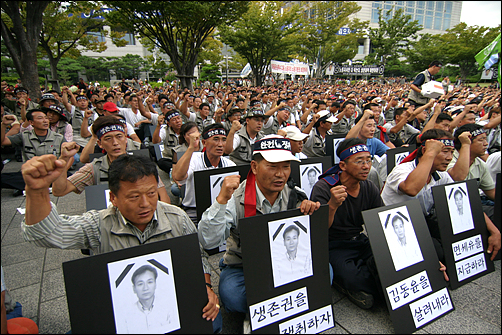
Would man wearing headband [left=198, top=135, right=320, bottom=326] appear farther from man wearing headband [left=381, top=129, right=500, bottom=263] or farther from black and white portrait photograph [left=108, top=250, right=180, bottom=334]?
man wearing headband [left=381, top=129, right=500, bottom=263]

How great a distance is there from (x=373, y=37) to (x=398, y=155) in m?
44.3

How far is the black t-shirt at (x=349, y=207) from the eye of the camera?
272cm

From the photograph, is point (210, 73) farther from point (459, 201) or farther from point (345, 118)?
point (459, 201)

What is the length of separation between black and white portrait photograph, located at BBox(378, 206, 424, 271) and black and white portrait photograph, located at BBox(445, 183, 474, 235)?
0.57 m

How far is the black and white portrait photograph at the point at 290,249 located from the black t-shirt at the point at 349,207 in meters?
0.68

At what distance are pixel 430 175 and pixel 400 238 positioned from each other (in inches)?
49.1

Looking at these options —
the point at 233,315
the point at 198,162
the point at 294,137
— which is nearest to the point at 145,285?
the point at 233,315

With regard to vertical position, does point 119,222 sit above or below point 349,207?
above

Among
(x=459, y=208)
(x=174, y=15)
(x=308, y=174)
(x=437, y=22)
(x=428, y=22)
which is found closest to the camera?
(x=459, y=208)

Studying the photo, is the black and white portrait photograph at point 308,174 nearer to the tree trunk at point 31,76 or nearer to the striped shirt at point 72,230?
the striped shirt at point 72,230

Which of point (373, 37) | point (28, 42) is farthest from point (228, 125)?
point (373, 37)

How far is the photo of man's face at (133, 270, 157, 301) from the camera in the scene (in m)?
1.66

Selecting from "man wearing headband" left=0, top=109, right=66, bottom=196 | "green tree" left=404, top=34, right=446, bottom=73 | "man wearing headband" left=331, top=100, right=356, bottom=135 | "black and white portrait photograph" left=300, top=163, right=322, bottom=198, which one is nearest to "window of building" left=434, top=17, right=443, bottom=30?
"green tree" left=404, top=34, right=446, bottom=73

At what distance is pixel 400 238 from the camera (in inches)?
90.4
